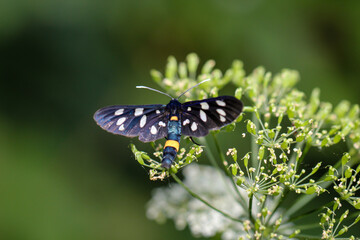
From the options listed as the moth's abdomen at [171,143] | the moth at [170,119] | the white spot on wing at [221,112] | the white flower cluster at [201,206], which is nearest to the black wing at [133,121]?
the moth at [170,119]

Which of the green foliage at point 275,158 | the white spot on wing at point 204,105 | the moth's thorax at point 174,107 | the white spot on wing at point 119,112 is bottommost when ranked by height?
the green foliage at point 275,158

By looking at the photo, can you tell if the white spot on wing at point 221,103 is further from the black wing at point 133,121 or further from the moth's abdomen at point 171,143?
the black wing at point 133,121

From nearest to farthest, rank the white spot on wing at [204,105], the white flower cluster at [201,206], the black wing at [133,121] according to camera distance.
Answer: the white spot on wing at [204,105]
the black wing at [133,121]
the white flower cluster at [201,206]

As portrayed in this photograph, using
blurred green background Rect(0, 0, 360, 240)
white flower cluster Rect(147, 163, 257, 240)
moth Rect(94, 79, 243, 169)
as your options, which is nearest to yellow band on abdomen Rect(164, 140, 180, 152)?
moth Rect(94, 79, 243, 169)

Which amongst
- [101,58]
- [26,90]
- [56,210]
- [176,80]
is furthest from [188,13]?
[56,210]

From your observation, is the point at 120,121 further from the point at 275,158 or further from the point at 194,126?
the point at 275,158

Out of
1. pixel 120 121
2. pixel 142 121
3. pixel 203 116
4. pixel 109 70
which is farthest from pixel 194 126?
pixel 109 70

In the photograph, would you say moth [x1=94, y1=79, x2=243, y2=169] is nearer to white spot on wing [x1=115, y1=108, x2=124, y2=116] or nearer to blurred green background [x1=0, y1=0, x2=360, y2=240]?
white spot on wing [x1=115, y1=108, x2=124, y2=116]
